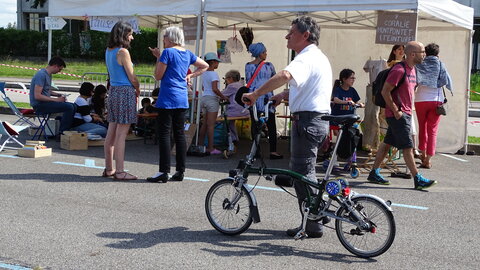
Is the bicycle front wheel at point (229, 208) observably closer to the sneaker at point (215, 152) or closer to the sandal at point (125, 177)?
the sandal at point (125, 177)

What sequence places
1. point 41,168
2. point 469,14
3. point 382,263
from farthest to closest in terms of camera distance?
point 469,14 → point 41,168 → point 382,263

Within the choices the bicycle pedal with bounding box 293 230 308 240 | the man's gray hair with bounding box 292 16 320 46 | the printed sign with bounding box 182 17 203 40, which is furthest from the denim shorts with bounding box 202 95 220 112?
the bicycle pedal with bounding box 293 230 308 240

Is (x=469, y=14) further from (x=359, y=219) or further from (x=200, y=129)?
(x=359, y=219)

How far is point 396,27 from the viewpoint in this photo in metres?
9.02

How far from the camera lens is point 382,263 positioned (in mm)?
5129

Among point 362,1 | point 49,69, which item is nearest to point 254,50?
point 362,1

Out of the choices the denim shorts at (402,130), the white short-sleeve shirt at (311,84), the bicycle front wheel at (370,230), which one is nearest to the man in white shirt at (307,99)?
the white short-sleeve shirt at (311,84)

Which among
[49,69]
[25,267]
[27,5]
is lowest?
[25,267]

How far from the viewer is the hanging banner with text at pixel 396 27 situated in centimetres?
888

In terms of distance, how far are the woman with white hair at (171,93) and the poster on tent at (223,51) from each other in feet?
19.9

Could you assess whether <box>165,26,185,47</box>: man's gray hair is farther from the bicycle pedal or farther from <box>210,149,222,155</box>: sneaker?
the bicycle pedal

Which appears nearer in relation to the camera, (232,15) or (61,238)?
(61,238)

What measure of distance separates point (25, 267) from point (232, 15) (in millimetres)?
7086

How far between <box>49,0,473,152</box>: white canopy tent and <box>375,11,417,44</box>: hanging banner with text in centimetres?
18
